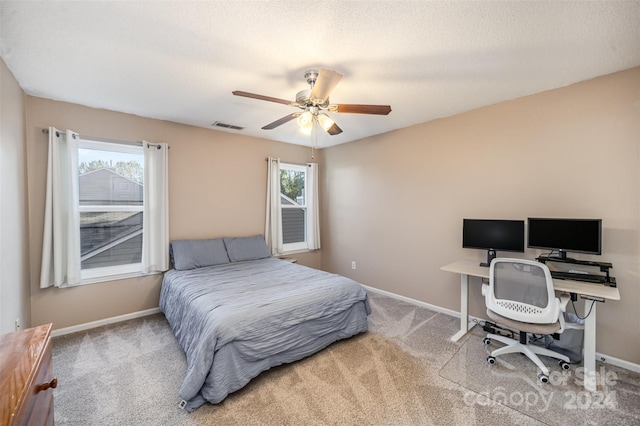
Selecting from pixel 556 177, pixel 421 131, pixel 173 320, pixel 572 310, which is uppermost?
pixel 421 131

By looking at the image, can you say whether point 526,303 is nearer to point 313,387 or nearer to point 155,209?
point 313,387

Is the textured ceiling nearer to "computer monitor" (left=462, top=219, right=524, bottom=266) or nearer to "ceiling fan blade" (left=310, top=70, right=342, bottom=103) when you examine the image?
"ceiling fan blade" (left=310, top=70, right=342, bottom=103)

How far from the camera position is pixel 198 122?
3.57 m

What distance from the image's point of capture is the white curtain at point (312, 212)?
16.1 feet

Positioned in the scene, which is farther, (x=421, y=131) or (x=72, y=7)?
(x=421, y=131)

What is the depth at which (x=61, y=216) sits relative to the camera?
2820mm

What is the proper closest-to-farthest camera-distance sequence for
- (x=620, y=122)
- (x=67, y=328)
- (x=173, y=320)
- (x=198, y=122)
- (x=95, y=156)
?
(x=620, y=122) → (x=173, y=320) → (x=67, y=328) → (x=95, y=156) → (x=198, y=122)

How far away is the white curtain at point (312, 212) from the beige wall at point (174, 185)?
208 millimetres

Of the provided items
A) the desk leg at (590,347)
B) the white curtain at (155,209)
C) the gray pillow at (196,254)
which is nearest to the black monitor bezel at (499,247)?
the desk leg at (590,347)

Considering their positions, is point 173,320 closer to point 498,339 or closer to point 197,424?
point 197,424

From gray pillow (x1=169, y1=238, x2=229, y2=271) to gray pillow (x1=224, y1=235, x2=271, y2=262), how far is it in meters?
0.11

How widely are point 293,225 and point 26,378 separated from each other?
159 inches

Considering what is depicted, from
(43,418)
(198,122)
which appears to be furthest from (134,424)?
(198,122)

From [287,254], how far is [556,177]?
12.1 ft
